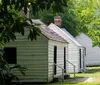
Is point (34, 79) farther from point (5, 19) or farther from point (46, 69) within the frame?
point (5, 19)

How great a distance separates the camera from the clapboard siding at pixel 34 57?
1969cm

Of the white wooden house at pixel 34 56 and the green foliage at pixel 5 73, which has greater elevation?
the green foliage at pixel 5 73

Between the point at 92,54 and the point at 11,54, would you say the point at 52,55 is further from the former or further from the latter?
the point at 92,54

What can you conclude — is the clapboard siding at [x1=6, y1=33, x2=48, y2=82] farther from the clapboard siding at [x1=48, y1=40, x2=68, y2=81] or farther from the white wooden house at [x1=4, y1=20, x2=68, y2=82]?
the clapboard siding at [x1=48, y1=40, x2=68, y2=81]

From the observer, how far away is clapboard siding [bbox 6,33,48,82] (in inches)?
775

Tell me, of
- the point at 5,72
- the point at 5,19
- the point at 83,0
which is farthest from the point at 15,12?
the point at 83,0

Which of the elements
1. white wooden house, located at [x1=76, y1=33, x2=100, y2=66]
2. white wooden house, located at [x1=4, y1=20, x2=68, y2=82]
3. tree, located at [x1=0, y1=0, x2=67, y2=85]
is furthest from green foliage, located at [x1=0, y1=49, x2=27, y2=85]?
white wooden house, located at [x1=76, y1=33, x2=100, y2=66]

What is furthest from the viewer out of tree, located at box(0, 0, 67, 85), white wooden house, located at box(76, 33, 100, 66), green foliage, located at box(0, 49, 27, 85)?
white wooden house, located at box(76, 33, 100, 66)

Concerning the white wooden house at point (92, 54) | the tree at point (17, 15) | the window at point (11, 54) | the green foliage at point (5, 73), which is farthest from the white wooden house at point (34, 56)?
the white wooden house at point (92, 54)

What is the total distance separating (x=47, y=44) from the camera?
19.6 m

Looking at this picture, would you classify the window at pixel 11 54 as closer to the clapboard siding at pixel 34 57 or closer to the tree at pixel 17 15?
the clapboard siding at pixel 34 57

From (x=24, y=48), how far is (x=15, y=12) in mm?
14494

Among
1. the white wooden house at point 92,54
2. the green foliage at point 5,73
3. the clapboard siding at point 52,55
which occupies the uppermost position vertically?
the green foliage at point 5,73

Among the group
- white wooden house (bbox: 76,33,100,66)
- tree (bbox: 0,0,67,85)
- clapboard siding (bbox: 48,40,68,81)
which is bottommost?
white wooden house (bbox: 76,33,100,66)
